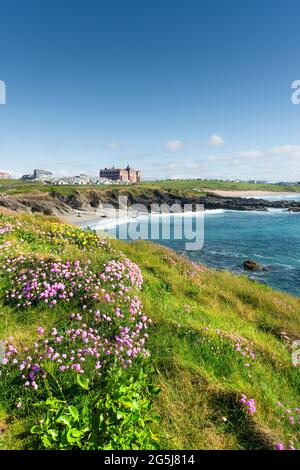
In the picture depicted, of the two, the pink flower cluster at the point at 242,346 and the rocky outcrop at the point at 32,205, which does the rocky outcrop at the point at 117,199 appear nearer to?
the rocky outcrop at the point at 32,205

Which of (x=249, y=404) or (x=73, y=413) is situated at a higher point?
(x=73, y=413)

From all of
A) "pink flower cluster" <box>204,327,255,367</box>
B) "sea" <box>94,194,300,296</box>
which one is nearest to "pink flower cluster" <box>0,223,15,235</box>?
"pink flower cluster" <box>204,327,255,367</box>

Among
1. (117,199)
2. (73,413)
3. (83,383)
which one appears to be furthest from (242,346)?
(117,199)

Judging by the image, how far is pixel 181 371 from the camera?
5160 mm

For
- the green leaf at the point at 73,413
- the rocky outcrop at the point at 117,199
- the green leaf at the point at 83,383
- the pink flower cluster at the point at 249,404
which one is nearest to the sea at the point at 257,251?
the pink flower cluster at the point at 249,404

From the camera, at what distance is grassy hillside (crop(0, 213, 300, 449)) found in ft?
13.3

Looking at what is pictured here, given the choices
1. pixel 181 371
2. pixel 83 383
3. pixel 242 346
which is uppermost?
pixel 83 383

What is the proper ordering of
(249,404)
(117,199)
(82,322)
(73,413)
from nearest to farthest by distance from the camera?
1. (73,413)
2. (249,404)
3. (82,322)
4. (117,199)

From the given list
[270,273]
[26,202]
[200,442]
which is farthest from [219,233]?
[200,442]

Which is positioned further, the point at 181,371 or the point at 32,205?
the point at 32,205

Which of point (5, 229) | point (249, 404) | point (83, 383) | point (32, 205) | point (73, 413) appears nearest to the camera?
point (73, 413)

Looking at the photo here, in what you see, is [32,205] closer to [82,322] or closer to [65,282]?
[65,282]

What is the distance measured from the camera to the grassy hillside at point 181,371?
159 inches

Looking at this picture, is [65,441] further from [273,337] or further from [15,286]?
[273,337]
